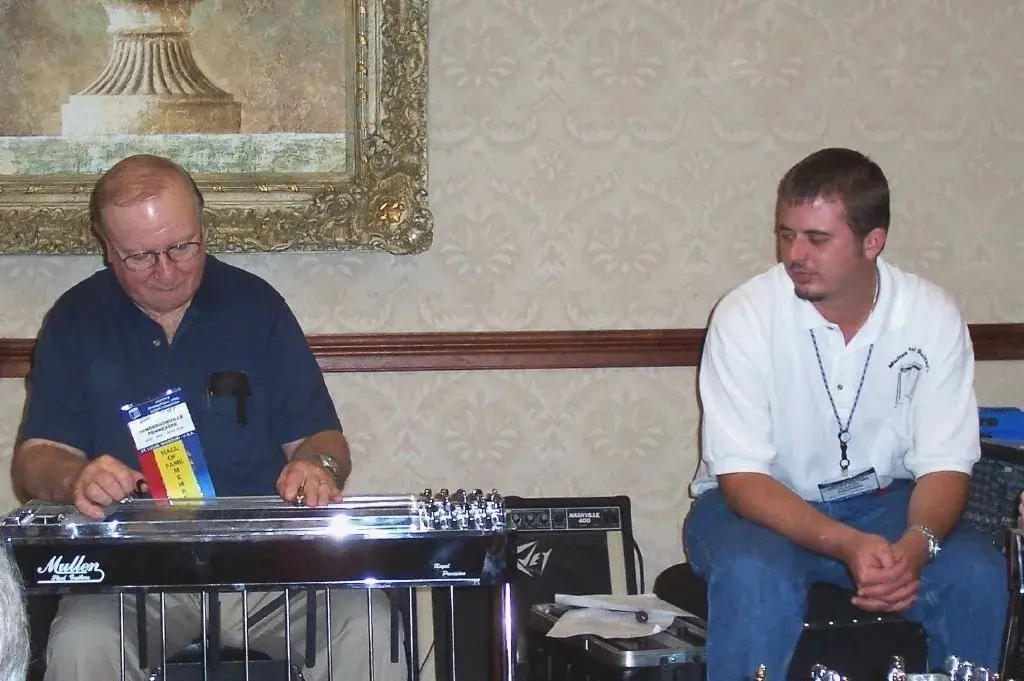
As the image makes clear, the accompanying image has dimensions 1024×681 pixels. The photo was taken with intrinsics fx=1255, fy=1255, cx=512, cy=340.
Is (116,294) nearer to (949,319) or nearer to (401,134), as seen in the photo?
(401,134)

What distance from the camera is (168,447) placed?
237 centimetres

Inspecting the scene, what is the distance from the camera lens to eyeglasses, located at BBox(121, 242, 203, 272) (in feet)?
7.97

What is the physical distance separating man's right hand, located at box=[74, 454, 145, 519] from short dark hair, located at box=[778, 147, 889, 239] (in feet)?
4.73

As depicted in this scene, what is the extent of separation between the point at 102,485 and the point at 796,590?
51.2 inches

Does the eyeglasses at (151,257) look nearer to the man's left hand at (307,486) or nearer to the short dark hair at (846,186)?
the man's left hand at (307,486)

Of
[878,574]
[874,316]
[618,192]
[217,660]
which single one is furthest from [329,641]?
[618,192]

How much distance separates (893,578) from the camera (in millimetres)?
2352

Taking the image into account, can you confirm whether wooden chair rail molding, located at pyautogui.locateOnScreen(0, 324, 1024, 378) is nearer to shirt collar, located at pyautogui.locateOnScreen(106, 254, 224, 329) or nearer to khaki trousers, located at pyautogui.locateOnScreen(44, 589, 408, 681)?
shirt collar, located at pyautogui.locateOnScreen(106, 254, 224, 329)

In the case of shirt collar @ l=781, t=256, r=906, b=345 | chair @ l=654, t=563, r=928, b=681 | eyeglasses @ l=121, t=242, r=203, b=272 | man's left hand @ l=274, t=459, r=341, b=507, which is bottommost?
chair @ l=654, t=563, r=928, b=681

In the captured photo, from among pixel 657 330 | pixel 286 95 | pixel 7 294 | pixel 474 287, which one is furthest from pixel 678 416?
pixel 7 294

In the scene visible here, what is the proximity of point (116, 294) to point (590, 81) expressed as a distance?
1320mm

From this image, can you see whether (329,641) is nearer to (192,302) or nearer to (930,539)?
(192,302)

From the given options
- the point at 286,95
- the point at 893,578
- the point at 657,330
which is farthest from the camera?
the point at 657,330

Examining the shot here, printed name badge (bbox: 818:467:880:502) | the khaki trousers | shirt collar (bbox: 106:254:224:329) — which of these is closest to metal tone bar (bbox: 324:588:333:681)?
the khaki trousers
